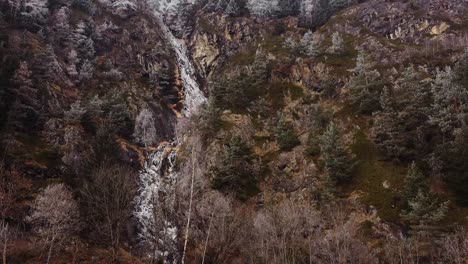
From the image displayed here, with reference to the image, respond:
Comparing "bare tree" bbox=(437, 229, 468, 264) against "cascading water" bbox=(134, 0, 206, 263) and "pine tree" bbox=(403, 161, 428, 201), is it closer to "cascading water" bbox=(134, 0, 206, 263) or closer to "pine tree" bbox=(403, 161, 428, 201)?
"pine tree" bbox=(403, 161, 428, 201)

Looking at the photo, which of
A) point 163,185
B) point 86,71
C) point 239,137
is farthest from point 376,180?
point 86,71

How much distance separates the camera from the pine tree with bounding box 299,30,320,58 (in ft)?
305

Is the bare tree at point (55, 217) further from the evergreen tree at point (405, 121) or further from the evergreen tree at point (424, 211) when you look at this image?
the evergreen tree at point (405, 121)

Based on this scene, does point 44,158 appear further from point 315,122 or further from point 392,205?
point 392,205

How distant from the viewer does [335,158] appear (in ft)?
187

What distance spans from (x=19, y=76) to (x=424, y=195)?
6436 cm

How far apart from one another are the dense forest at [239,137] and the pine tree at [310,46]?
1.82 feet

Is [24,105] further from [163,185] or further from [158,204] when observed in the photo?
[158,204]

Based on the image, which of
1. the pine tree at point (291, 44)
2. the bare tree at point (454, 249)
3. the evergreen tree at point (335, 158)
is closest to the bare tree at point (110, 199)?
the evergreen tree at point (335, 158)

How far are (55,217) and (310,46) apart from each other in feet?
233

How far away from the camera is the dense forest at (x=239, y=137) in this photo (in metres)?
39.8

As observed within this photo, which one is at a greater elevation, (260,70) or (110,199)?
(260,70)

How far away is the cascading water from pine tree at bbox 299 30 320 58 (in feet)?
92.6

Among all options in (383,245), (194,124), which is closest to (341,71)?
(194,124)
